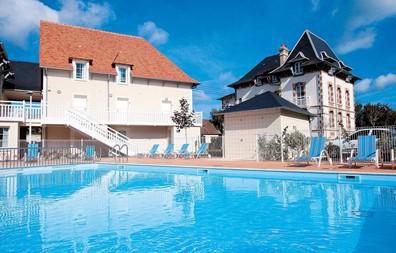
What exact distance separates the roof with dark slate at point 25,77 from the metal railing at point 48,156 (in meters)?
8.46

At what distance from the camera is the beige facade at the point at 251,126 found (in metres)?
17.1

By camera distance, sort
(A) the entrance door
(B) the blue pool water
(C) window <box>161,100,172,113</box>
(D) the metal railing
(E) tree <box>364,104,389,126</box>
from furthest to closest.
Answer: (E) tree <box>364,104,389,126</box>
(C) window <box>161,100,172,113</box>
(A) the entrance door
(D) the metal railing
(B) the blue pool water

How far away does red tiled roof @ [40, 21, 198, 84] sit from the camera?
2219cm

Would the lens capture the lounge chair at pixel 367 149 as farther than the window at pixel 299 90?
No

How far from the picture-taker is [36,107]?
19469 millimetres

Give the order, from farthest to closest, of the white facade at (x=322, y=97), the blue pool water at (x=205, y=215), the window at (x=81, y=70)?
the white facade at (x=322, y=97) < the window at (x=81, y=70) < the blue pool water at (x=205, y=215)

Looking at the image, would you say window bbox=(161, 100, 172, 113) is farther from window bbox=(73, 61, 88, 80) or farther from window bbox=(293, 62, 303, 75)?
window bbox=(293, 62, 303, 75)

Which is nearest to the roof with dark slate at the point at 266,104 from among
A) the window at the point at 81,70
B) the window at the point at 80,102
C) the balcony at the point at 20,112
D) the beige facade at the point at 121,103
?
the beige facade at the point at 121,103

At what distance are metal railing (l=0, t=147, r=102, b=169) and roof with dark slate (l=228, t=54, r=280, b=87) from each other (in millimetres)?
21878

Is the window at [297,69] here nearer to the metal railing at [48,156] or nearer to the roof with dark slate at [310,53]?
the roof with dark slate at [310,53]

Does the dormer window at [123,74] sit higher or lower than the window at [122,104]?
higher

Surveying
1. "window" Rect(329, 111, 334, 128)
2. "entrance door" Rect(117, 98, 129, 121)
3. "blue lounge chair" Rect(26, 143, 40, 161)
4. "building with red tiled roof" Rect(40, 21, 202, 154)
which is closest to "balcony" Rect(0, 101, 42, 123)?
"building with red tiled roof" Rect(40, 21, 202, 154)

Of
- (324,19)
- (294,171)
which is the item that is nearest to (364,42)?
(324,19)

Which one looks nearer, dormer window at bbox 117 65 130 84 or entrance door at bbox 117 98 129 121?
entrance door at bbox 117 98 129 121
